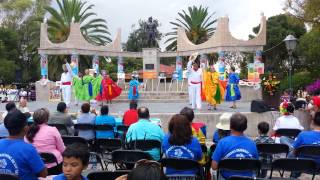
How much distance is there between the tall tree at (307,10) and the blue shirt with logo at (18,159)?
2811cm

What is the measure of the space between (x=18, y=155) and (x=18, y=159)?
0.04 metres

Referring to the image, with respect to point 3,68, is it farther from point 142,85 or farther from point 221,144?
point 221,144

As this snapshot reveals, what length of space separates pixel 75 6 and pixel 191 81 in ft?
112

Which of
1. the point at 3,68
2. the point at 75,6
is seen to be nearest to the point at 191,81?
the point at 75,6

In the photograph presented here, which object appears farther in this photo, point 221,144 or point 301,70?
point 301,70

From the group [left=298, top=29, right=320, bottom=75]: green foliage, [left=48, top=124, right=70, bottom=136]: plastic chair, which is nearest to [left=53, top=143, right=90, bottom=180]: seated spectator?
[left=48, top=124, right=70, bottom=136]: plastic chair

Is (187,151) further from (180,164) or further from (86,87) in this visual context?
(86,87)

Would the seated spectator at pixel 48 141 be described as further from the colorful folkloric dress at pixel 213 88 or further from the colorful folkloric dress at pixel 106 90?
the colorful folkloric dress at pixel 106 90

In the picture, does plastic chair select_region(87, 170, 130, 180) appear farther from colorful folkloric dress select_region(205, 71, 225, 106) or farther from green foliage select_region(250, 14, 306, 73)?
green foliage select_region(250, 14, 306, 73)

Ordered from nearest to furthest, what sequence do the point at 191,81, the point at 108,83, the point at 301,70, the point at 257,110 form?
the point at 257,110, the point at 191,81, the point at 108,83, the point at 301,70

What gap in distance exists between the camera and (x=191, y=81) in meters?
18.4

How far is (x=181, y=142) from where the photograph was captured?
5.90 m

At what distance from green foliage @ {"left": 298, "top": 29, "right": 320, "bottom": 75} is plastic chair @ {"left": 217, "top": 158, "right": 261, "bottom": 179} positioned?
31469 mm

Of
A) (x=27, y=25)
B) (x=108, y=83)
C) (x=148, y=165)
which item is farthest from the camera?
(x=27, y=25)
